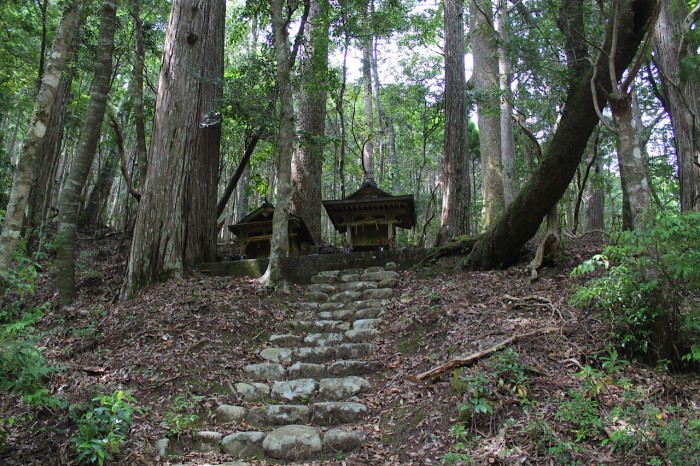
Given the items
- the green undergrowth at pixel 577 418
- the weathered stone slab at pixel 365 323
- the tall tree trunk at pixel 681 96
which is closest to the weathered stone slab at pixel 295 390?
the weathered stone slab at pixel 365 323

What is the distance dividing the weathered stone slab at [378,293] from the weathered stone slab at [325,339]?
1452 millimetres

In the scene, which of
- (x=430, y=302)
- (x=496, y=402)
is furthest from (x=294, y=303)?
(x=496, y=402)

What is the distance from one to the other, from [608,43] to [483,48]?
29.6 ft

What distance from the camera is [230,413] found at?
15.2ft

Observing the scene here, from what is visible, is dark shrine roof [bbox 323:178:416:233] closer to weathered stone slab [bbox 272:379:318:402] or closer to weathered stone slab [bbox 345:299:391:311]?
weathered stone slab [bbox 345:299:391:311]

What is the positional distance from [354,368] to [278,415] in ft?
3.77

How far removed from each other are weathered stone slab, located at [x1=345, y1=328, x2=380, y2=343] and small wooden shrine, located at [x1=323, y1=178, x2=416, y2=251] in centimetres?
464

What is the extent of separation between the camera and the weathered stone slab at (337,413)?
4488mm

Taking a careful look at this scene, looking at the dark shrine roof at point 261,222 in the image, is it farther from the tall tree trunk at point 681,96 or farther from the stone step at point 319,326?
the tall tree trunk at point 681,96

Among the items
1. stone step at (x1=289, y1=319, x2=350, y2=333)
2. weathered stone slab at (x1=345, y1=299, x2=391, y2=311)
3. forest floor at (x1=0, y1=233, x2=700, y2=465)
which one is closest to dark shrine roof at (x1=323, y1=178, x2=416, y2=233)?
forest floor at (x1=0, y1=233, x2=700, y2=465)

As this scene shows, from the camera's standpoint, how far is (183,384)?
500 centimetres

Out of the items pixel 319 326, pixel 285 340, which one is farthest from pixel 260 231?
pixel 285 340

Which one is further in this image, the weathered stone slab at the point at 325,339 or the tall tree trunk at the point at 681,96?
the tall tree trunk at the point at 681,96

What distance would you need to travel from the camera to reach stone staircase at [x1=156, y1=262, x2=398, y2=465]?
4090 millimetres
